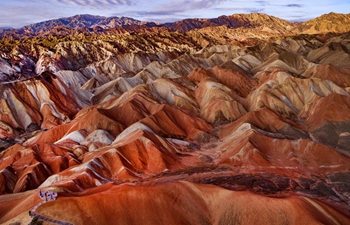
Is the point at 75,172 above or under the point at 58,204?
under

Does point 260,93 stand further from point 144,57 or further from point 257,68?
point 144,57

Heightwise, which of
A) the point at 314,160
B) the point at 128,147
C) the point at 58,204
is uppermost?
the point at 58,204

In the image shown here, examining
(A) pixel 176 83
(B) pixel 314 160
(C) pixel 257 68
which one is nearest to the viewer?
(B) pixel 314 160

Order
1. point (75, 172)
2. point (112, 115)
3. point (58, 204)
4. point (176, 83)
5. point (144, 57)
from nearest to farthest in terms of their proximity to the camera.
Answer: point (58, 204), point (75, 172), point (112, 115), point (176, 83), point (144, 57)

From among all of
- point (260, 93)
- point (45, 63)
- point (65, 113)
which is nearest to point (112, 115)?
point (65, 113)

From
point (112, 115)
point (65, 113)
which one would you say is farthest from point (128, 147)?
point (65, 113)

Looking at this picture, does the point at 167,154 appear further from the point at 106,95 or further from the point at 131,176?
the point at 106,95

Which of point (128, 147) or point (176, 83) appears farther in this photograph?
point (176, 83)
